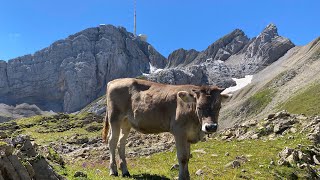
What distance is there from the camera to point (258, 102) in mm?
141500

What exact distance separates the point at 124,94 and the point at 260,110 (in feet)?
400

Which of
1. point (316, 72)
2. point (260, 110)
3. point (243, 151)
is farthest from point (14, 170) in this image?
point (316, 72)

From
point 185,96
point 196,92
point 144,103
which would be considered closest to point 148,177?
point 144,103

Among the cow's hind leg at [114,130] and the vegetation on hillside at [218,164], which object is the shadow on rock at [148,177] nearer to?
the vegetation on hillside at [218,164]

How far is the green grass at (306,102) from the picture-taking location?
96.6 m

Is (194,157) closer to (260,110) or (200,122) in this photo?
(200,122)

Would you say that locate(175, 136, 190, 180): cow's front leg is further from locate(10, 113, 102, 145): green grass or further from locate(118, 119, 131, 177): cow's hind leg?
locate(10, 113, 102, 145): green grass

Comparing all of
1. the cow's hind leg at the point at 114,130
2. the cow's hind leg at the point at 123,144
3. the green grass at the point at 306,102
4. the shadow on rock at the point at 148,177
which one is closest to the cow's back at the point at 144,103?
the cow's hind leg at the point at 114,130

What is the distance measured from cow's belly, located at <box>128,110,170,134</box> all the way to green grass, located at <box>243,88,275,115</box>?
122 meters

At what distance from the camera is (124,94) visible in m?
16.6

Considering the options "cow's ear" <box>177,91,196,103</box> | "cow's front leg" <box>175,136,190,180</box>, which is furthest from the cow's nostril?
"cow's ear" <box>177,91,196,103</box>

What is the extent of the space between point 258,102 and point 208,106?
5217 inches

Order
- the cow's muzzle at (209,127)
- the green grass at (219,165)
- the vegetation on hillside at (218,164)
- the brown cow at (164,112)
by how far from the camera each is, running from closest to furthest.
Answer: the cow's muzzle at (209,127)
the brown cow at (164,112)
the vegetation on hillside at (218,164)
the green grass at (219,165)

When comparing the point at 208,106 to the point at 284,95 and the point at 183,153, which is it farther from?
the point at 284,95
